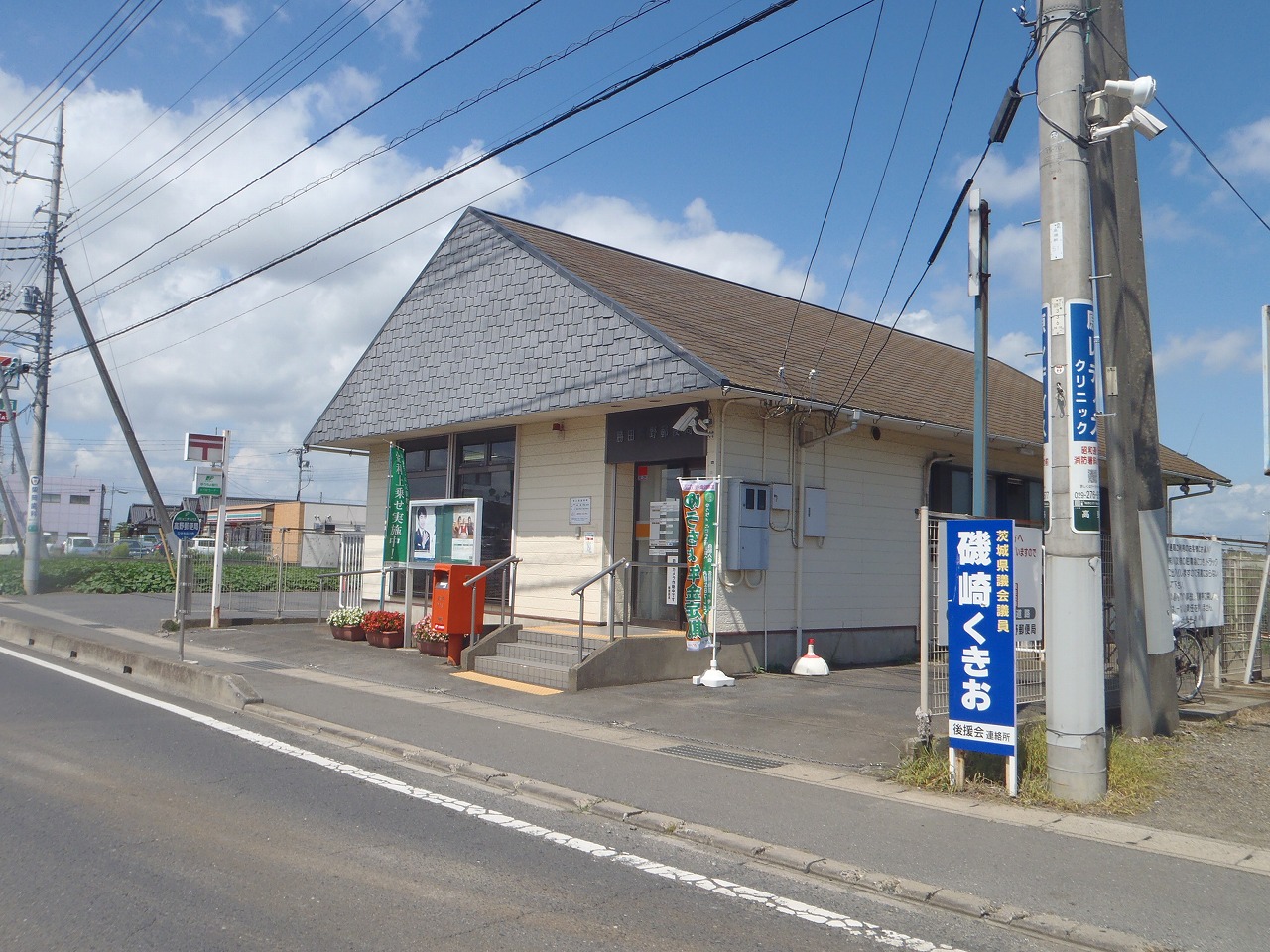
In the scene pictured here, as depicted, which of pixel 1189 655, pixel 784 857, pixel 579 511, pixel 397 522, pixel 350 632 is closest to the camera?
pixel 784 857

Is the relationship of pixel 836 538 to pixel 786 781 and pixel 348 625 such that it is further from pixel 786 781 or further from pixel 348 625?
pixel 348 625

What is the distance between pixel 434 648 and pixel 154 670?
391 centimetres

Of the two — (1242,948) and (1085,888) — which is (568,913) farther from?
(1242,948)

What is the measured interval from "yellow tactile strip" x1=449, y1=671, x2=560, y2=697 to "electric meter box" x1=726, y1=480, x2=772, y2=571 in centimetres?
288

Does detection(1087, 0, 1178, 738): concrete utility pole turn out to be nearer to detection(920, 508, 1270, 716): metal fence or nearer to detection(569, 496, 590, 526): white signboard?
detection(920, 508, 1270, 716): metal fence

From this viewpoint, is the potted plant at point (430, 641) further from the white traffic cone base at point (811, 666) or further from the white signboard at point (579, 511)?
the white traffic cone base at point (811, 666)

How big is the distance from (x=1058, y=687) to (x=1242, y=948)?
2641 millimetres

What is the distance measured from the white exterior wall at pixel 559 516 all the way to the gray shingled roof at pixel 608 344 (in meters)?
0.88

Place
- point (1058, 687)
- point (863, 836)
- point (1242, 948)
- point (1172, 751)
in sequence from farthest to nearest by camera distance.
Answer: point (1172, 751), point (1058, 687), point (863, 836), point (1242, 948)

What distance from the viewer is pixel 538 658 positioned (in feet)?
45.1

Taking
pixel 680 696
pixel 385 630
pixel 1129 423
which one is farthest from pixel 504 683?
pixel 1129 423

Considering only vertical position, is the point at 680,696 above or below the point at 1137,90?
below

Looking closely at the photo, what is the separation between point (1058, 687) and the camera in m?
7.34

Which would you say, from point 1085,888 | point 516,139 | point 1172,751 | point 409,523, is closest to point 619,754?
point 1085,888
